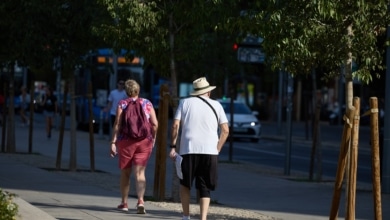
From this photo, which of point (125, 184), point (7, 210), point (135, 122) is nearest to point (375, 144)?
point (7, 210)

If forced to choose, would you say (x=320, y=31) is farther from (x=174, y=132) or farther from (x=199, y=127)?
(x=174, y=132)

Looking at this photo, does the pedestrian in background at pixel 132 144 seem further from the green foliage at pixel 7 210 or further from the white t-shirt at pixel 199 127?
the green foliage at pixel 7 210

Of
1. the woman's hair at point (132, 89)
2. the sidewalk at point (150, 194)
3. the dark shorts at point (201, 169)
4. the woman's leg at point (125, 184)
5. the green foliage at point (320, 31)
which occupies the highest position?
the green foliage at point (320, 31)

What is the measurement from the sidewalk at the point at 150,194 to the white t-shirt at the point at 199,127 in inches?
69.1

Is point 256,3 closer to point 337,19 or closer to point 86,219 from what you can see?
point 337,19

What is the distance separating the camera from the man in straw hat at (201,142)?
12.6 metres

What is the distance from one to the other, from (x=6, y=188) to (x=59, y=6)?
4.80 m

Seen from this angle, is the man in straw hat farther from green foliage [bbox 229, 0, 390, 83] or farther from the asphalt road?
the asphalt road

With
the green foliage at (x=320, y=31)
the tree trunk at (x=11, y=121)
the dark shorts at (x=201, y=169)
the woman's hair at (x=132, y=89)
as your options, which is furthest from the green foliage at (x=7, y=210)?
the tree trunk at (x=11, y=121)

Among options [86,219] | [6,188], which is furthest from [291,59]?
[6,188]

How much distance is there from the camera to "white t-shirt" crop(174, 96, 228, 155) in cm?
1261

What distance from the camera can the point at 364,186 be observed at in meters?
21.5

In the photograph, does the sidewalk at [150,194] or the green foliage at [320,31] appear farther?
the sidewalk at [150,194]

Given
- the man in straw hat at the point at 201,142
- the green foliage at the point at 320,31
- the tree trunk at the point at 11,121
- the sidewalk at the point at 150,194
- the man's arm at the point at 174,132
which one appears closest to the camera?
the green foliage at the point at 320,31
